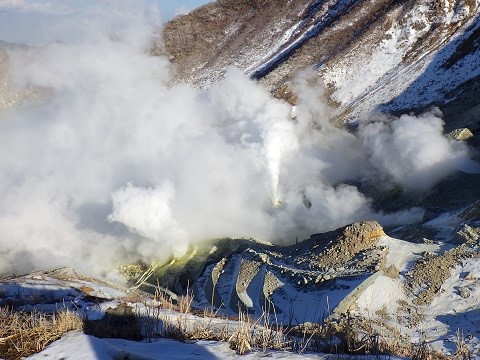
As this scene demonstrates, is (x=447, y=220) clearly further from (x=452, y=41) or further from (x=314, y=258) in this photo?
(x=452, y=41)

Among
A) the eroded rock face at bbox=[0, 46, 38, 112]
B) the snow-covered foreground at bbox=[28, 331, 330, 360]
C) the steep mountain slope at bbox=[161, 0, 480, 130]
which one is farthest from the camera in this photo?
the eroded rock face at bbox=[0, 46, 38, 112]

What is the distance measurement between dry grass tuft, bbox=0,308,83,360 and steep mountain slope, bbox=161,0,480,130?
16433 millimetres

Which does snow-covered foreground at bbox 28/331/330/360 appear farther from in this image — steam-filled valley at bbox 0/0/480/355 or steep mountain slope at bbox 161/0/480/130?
steep mountain slope at bbox 161/0/480/130

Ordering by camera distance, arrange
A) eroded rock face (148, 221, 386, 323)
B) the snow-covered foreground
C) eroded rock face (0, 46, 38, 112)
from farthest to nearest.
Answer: eroded rock face (0, 46, 38, 112)
eroded rock face (148, 221, 386, 323)
the snow-covered foreground

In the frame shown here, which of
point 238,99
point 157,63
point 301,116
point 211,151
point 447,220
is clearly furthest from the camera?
point 157,63

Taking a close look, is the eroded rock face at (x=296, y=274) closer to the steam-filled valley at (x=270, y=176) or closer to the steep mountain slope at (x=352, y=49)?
the steam-filled valley at (x=270, y=176)

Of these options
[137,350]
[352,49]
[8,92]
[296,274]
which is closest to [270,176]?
[296,274]

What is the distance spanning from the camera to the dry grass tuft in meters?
3.02

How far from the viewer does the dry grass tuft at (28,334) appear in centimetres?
302

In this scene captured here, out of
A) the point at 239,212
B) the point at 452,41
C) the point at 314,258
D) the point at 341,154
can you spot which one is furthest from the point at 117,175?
the point at 452,41

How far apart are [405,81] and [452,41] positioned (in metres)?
4.12

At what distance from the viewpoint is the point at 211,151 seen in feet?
54.3

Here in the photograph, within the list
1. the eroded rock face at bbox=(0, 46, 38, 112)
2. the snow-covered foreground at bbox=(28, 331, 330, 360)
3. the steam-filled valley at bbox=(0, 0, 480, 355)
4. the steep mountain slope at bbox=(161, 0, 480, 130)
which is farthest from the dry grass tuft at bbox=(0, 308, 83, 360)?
the eroded rock face at bbox=(0, 46, 38, 112)

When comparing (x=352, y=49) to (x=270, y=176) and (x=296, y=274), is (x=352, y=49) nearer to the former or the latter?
(x=270, y=176)
